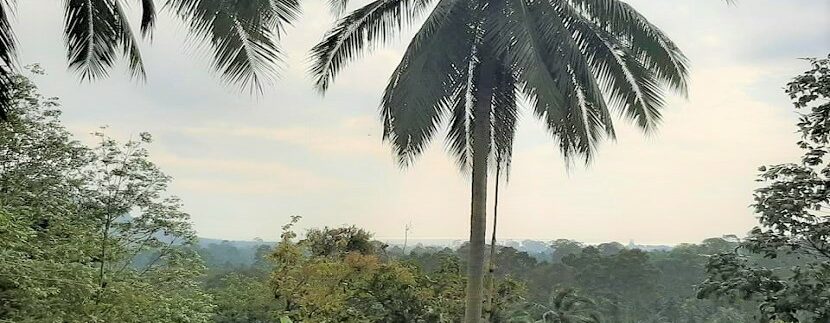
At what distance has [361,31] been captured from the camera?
6973 mm

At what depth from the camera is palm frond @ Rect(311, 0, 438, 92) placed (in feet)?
22.7

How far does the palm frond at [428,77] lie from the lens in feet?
21.2

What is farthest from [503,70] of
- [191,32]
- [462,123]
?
[191,32]

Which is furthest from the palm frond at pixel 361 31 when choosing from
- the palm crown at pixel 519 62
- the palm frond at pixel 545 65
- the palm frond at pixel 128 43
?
the palm frond at pixel 128 43

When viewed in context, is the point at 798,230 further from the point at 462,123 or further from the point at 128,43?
the point at 128,43

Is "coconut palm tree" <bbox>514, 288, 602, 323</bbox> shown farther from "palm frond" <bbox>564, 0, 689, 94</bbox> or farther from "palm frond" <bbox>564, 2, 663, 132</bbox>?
"palm frond" <bbox>564, 0, 689, 94</bbox>

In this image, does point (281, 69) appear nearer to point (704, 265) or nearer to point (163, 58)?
point (163, 58)

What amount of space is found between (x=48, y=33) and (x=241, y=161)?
9645mm

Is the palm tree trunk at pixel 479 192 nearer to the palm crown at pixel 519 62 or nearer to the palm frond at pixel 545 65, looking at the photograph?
the palm crown at pixel 519 62

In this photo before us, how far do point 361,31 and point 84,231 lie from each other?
4.60m

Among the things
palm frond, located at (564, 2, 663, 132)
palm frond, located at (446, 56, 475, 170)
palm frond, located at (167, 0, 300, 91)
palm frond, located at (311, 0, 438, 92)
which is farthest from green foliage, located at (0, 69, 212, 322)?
palm frond, located at (564, 2, 663, 132)

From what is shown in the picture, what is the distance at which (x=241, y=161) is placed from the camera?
1517 centimetres

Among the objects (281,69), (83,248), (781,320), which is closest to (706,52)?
(781,320)

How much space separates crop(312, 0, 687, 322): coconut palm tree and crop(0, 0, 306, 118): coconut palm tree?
7.05 feet
